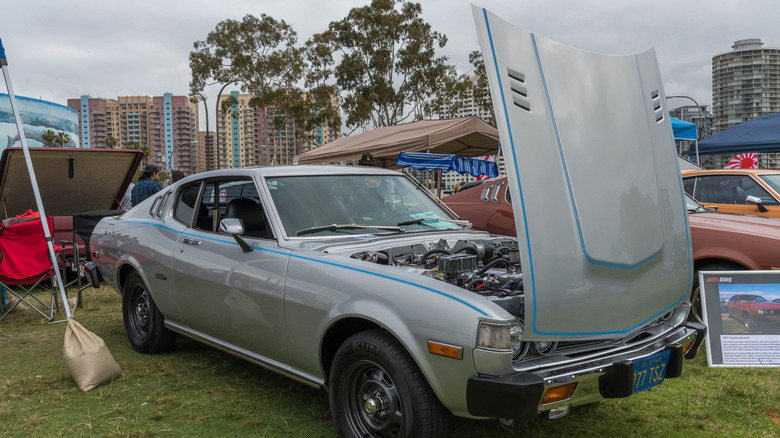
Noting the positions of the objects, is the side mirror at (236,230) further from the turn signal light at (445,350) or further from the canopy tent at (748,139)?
the canopy tent at (748,139)

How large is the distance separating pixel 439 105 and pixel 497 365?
89.7 ft

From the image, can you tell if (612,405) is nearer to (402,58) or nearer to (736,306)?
(736,306)

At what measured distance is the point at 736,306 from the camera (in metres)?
4.45

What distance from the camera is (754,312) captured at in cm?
442

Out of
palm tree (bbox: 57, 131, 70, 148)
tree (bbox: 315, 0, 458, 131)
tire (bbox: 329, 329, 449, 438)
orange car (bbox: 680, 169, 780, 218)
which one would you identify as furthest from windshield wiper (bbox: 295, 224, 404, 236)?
palm tree (bbox: 57, 131, 70, 148)

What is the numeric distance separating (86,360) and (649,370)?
3.55 m

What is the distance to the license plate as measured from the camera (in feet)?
8.68

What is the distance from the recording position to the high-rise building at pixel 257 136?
32.3m

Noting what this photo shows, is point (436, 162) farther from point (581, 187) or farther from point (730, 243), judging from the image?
point (581, 187)

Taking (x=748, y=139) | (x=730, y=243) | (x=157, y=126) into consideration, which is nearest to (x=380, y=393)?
(x=730, y=243)

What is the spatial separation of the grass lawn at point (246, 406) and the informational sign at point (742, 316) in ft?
0.42

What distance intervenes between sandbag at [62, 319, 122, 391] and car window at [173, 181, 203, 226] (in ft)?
3.37

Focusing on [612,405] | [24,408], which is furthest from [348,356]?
[24,408]

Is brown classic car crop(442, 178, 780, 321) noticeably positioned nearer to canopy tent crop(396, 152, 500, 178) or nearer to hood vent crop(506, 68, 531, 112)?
hood vent crop(506, 68, 531, 112)
